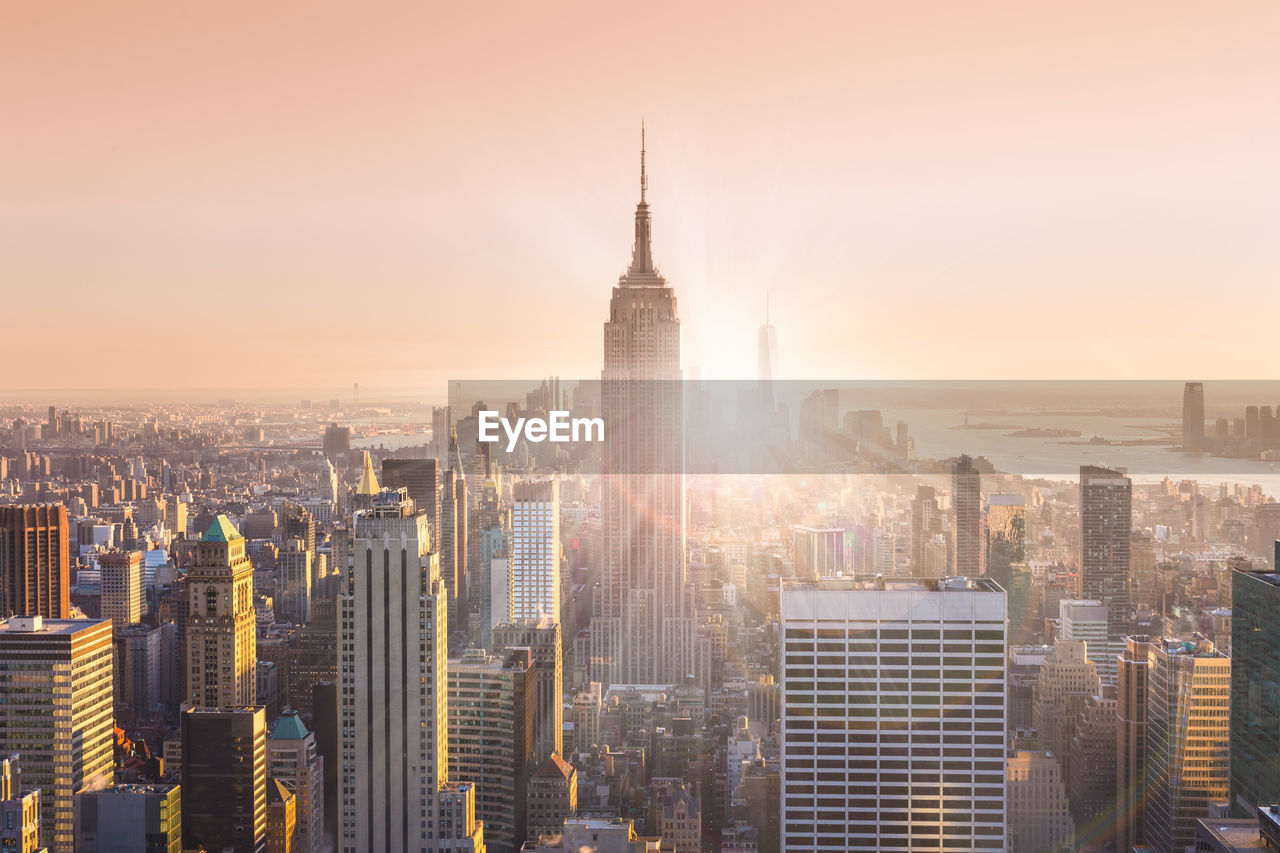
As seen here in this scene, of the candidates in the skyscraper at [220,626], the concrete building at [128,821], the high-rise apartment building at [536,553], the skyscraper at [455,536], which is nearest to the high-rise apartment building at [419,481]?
the skyscraper at [455,536]

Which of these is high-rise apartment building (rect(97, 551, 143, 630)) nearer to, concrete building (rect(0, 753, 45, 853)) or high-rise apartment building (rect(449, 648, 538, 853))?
high-rise apartment building (rect(449, 648, 538, 853))

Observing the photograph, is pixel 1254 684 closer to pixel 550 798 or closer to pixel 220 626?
pixel 550 798

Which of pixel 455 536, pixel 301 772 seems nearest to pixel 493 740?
pixel 301 772

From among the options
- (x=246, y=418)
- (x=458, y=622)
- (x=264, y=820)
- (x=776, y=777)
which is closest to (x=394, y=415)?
(x=246, y=418)

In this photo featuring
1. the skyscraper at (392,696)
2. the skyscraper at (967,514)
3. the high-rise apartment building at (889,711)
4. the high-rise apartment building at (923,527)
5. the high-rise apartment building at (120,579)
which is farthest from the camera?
the high-rise apartment building at (120,579)

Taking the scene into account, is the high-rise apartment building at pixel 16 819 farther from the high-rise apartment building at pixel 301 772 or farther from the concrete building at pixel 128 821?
the high-rise apartment building at pixel 301 772

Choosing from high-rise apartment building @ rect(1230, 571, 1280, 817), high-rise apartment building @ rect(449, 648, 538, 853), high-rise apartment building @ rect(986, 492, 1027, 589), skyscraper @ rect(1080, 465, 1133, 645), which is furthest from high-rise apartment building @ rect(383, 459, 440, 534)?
high-rise apartment building @ rect(1230, 571, 1280, 817)

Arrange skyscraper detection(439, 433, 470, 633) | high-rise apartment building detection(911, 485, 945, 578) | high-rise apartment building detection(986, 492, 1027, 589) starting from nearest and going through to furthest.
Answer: high-rise apartment building detection(986, 492, 1027, 589)
high-rise apartment building detection(911, 485, 945, 578)
skyscraper detection(439, 433, 470, 633)
